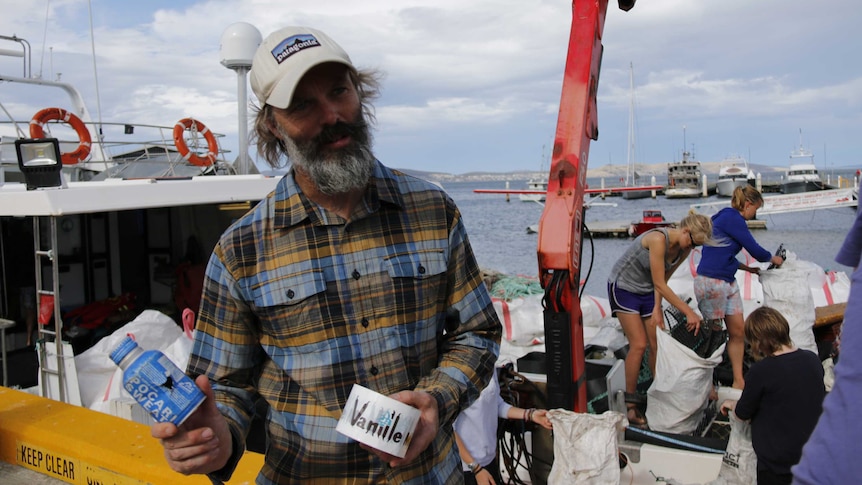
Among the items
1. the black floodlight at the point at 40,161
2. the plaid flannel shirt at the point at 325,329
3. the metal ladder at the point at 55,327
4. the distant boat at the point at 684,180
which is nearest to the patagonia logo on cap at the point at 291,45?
the plaid flannel shirt at the point at 325,329

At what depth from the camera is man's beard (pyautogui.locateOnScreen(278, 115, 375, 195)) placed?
1697 millimetres

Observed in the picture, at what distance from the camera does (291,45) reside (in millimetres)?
1684

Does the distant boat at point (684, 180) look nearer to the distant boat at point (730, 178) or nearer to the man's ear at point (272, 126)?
the distant boat at point (730, 178)

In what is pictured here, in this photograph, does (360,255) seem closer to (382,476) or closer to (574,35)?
(382,476)

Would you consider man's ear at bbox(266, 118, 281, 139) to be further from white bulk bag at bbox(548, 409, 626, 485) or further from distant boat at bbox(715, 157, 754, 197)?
distant boat at bbox(715, 157, 754, 197)

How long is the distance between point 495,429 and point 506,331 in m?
3.55

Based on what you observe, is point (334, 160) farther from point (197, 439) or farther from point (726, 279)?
point (726, 279)

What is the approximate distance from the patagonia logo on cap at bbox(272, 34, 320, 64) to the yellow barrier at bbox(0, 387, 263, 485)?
1.99 m

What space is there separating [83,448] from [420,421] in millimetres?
2666

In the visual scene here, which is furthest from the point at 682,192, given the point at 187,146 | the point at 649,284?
the point at 649,284

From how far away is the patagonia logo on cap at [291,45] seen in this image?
5.49ft

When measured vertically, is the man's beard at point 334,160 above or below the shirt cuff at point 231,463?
above

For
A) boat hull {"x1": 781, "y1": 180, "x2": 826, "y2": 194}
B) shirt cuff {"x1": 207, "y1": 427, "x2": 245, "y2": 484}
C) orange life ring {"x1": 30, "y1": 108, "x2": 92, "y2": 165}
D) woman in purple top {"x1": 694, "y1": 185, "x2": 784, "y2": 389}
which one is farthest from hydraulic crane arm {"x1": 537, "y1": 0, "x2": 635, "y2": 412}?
boat hull {"x1": 781, "y1": 180, "x2": 826, "y2": 194}

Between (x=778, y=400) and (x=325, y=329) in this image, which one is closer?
(x=325, y=329)
